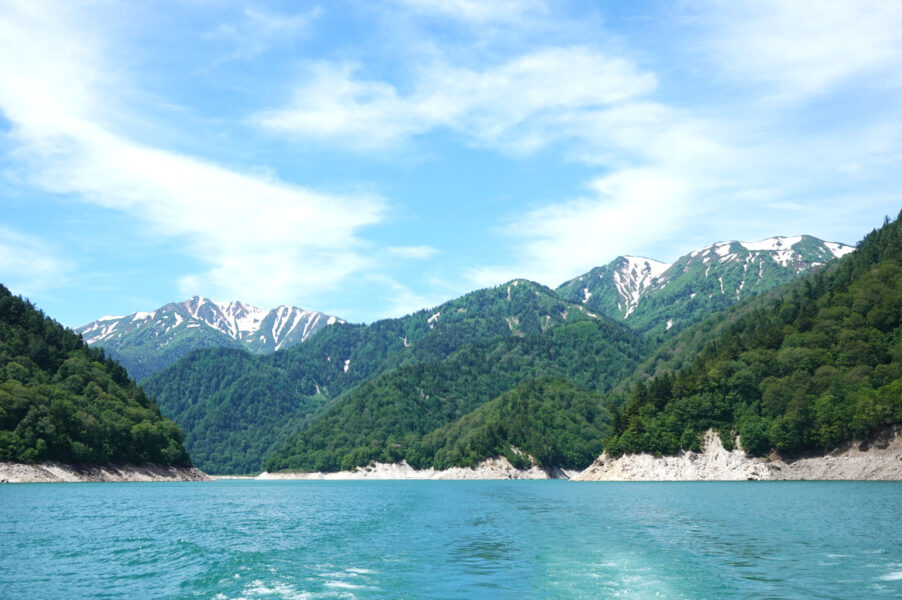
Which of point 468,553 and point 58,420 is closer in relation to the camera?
point 468,553

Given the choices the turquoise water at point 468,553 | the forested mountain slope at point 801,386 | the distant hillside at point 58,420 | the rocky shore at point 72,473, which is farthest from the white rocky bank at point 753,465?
the distant hillside at point 58,420

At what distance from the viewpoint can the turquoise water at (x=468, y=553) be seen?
3622cm

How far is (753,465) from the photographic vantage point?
6152 inches

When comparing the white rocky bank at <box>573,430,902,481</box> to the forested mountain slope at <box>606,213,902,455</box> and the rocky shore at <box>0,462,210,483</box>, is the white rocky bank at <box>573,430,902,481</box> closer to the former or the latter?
the forested mountain slope at <box>606,213,902,455</box>

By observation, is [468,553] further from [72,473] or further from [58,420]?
[72,473]

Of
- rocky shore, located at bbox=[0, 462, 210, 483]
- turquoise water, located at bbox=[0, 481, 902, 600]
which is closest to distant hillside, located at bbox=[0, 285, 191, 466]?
rocky shore, located at bbox=[0, 462, 210, 483]

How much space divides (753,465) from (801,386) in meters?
20.4

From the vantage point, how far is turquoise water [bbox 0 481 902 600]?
36219 millimetres

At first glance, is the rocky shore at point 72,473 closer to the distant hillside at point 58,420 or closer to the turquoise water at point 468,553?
the distant hillside at point 58,420

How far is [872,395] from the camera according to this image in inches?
5433

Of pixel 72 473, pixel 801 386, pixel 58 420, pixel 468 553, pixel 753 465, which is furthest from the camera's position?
pixel 72 473

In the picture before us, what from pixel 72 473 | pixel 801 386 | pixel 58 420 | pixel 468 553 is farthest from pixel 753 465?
pixel 58 420

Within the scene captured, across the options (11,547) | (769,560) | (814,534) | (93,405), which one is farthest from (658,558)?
(93,405)

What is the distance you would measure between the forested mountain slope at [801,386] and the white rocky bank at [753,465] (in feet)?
8.37
